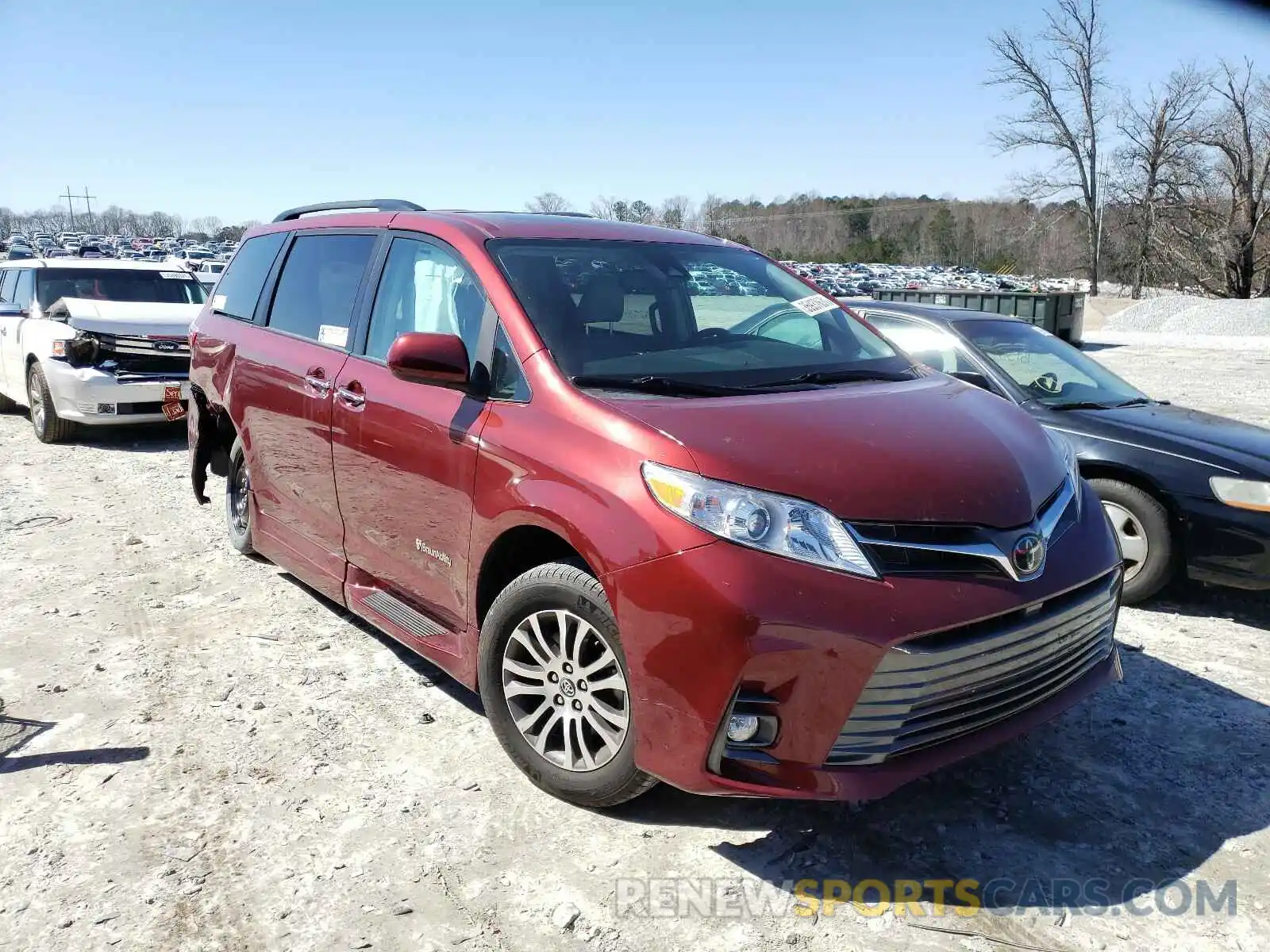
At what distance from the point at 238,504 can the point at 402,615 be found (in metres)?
2.51

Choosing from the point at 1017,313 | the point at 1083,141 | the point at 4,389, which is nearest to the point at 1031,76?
the point at 1083,141

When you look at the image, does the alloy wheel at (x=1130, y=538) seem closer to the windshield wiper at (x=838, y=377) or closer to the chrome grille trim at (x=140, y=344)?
the windshield wiper at (x=838, y=377)

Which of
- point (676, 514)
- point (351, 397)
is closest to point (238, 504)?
point (351, 397)

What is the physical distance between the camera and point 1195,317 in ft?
102

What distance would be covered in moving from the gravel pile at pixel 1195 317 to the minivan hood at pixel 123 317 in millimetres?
29577

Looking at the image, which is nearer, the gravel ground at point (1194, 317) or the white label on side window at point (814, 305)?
the white label on side window at point (814, 305)

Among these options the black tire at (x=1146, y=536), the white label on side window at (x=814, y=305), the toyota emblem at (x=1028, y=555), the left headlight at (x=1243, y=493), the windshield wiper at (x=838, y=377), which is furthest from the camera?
the black tire at (x=1146, y=536)

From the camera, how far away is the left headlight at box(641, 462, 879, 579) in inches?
103

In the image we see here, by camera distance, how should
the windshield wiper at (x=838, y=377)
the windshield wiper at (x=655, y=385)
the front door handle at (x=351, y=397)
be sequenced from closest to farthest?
1. the windshield wiper at (x=655, y=385)
2. the windshield wiper at (x=838, y=377)
3. the front door handle at (x=351, y=397)

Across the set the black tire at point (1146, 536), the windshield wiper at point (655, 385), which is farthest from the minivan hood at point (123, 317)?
the black tire at point (1146, 536)

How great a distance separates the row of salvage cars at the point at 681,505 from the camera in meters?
2.63

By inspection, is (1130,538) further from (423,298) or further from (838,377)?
(423,298)

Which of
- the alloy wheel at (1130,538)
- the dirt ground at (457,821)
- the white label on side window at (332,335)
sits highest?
the white label on side window at (332,335)

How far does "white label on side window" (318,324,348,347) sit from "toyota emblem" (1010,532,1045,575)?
114 inches
